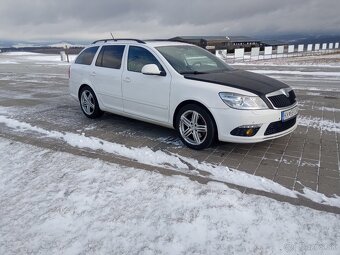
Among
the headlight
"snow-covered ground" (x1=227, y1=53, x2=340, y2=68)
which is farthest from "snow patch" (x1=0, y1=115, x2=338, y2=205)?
"snow-covered ground" (x1=227, y1=53, x2=340, y2=68)

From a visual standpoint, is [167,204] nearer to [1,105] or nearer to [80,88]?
[80,88]

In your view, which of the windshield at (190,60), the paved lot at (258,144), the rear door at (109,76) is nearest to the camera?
the paved lot at (258,144)

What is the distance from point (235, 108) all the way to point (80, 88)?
3953 mm

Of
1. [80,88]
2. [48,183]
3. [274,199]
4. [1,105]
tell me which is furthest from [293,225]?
[1,105]

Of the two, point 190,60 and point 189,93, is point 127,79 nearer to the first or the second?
point 190,60

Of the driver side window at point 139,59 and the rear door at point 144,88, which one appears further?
the driver side window at point 139,59

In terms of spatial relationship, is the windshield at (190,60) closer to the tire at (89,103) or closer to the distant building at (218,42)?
the tire at (89,103)

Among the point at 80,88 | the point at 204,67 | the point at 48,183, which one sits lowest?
the point at 48,183

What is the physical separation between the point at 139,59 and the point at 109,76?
83 centimetres

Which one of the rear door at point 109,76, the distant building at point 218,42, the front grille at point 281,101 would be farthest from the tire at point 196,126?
the distant building at point 218,42

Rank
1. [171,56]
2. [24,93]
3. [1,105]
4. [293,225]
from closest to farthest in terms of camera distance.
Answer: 1. [293,225]
2. [171,56]
3. [1,105]
4. [24,93]

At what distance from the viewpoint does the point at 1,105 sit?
8.60 metres

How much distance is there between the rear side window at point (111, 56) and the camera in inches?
228

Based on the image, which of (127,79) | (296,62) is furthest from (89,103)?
(296,62)
